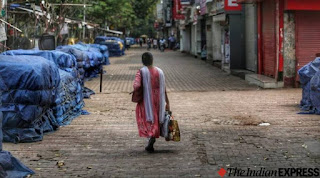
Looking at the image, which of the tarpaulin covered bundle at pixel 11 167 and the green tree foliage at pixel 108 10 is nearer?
the tarpaulin covered bundle at pixel 11 167

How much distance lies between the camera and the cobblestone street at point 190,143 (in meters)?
6.79

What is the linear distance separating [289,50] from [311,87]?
5546mm

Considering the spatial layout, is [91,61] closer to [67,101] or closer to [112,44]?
[67,101]

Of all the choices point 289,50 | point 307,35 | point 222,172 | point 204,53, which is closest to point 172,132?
point 222,172

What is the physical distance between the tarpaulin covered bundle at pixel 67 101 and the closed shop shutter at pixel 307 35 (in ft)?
25.3

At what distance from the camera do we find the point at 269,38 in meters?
18.2

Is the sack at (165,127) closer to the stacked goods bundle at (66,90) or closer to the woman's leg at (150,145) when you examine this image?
the woman's leg at (150,145)

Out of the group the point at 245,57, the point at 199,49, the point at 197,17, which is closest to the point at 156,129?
the point at 245,57

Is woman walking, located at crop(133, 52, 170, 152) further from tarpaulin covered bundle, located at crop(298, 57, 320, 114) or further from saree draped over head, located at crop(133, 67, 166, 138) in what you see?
tarpaulin covered bundle, located at crop(298, 57, 320, 114)

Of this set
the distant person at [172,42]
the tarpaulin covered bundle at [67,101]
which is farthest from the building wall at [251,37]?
the distant person at [172,42]

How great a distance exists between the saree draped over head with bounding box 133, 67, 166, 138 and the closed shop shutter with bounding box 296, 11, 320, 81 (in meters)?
9.88

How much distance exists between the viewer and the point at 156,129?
756 cm

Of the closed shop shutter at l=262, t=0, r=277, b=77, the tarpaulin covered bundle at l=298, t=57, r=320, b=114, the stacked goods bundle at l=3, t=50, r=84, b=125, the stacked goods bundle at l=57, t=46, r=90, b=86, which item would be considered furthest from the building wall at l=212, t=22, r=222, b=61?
the tarpaulin covered bundle at l=298, t=57, r=320, b=114

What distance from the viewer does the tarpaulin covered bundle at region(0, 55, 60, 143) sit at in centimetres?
833
